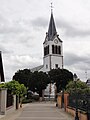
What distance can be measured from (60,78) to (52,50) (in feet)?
71.6

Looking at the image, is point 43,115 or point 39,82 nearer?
point 43,115

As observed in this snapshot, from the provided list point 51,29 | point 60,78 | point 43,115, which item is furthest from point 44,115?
point 51,29

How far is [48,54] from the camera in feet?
348

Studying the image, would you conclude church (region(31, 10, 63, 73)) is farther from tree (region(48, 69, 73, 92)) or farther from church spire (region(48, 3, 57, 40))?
tree (region(48, 69, 73, 92))

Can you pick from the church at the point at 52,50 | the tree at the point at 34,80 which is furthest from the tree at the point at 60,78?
the church at the point at 52,50

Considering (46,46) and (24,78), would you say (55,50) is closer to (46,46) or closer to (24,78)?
(46,46)

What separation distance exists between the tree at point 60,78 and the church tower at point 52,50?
1532 cm

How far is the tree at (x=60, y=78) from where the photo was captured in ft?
287

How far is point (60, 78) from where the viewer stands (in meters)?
A: 87.6

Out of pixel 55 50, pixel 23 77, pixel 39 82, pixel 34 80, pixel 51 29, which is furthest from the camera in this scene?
pixel 51 29

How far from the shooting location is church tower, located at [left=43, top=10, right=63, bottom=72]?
105375 mm

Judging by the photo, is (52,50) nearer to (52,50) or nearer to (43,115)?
(52,50)

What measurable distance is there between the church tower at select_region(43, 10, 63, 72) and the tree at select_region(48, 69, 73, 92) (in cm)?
1532

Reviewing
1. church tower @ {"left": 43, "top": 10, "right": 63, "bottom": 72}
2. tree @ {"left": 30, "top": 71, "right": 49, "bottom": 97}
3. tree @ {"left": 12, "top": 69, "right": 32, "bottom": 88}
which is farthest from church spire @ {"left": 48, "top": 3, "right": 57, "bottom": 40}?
tree @ {"left": 30, "top": 71, "right": 49, "bottom": 97}
